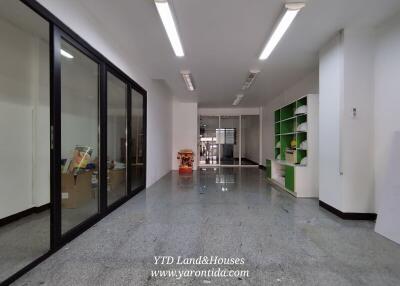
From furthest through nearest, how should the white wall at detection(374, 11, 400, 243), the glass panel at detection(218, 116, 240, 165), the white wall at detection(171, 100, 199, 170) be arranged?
the glass panel at detection(218, 116, 240, 165), the white wall at detection(171, 100, 199, 170), the white wall at detection(374, 11, 400, 243)

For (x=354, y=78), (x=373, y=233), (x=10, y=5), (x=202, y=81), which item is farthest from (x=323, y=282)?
(x=202, y=81)

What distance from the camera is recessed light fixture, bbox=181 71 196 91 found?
5125 mm

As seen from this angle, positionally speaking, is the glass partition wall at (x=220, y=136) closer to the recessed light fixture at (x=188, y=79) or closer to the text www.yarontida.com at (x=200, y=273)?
the recessed light fixture at (x=188, y=79)

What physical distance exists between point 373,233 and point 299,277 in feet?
5.43

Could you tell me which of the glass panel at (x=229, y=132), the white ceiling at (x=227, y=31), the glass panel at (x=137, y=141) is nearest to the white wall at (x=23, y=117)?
the white ceiling at (x=227, y=31)

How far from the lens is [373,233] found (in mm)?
2676

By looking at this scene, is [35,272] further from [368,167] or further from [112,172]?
[368,167]

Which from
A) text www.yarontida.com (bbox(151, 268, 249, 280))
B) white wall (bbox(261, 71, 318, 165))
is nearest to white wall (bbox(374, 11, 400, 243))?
white wall (bbox(261, 71, 318, 165))

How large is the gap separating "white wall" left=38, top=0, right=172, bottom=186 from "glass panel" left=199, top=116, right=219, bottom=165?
287cm

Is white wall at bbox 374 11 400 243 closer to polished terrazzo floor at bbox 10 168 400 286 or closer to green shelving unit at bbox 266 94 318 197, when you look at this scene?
polished terrazzo floor at bbox 10 168 400 286

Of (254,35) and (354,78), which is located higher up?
(254,35)

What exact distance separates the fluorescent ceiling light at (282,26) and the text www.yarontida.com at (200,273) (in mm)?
2998

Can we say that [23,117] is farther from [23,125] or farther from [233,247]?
[233,247]

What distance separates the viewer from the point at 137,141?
4.91 m
